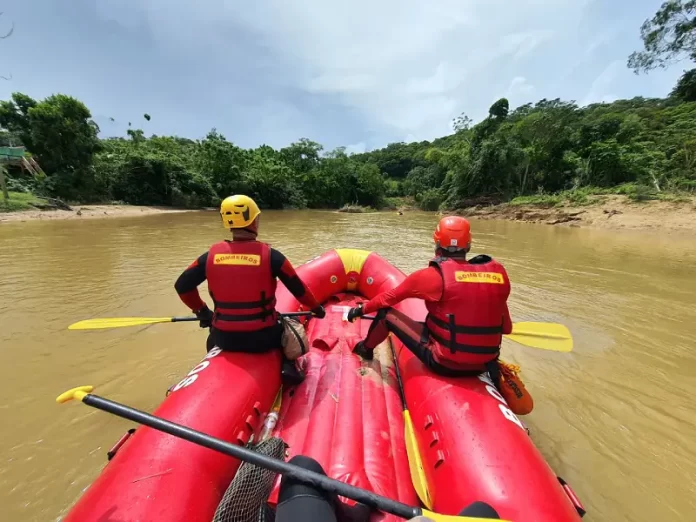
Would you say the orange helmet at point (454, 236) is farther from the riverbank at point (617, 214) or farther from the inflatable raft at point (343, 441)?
the riverbank at point (617, 214)

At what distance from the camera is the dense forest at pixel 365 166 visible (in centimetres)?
1884

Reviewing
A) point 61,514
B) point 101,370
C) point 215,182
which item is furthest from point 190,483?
point 215,182

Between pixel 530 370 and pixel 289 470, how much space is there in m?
3.28

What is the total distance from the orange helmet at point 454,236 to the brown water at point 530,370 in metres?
1.70

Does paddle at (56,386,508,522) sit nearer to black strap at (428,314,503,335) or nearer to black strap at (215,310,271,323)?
black strap at (215,310,271,323)

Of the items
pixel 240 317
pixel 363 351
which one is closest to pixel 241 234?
→ pixel 240 317

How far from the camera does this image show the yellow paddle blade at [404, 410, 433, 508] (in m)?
1.66

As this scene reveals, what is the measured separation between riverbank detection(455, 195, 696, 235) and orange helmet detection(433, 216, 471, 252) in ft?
49.4

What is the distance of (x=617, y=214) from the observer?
50.0 ft

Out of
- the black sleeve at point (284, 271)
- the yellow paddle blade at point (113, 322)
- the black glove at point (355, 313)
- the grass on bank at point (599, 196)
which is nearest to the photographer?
the black sleeve at point (284, 271)

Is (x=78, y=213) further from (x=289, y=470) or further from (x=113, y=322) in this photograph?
(x=289, y=470)

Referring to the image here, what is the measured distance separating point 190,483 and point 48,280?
22.0 feet

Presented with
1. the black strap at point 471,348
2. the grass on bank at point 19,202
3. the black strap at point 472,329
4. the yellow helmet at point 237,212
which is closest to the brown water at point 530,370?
the black strap at point 471,348

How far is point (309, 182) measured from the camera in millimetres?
35312
